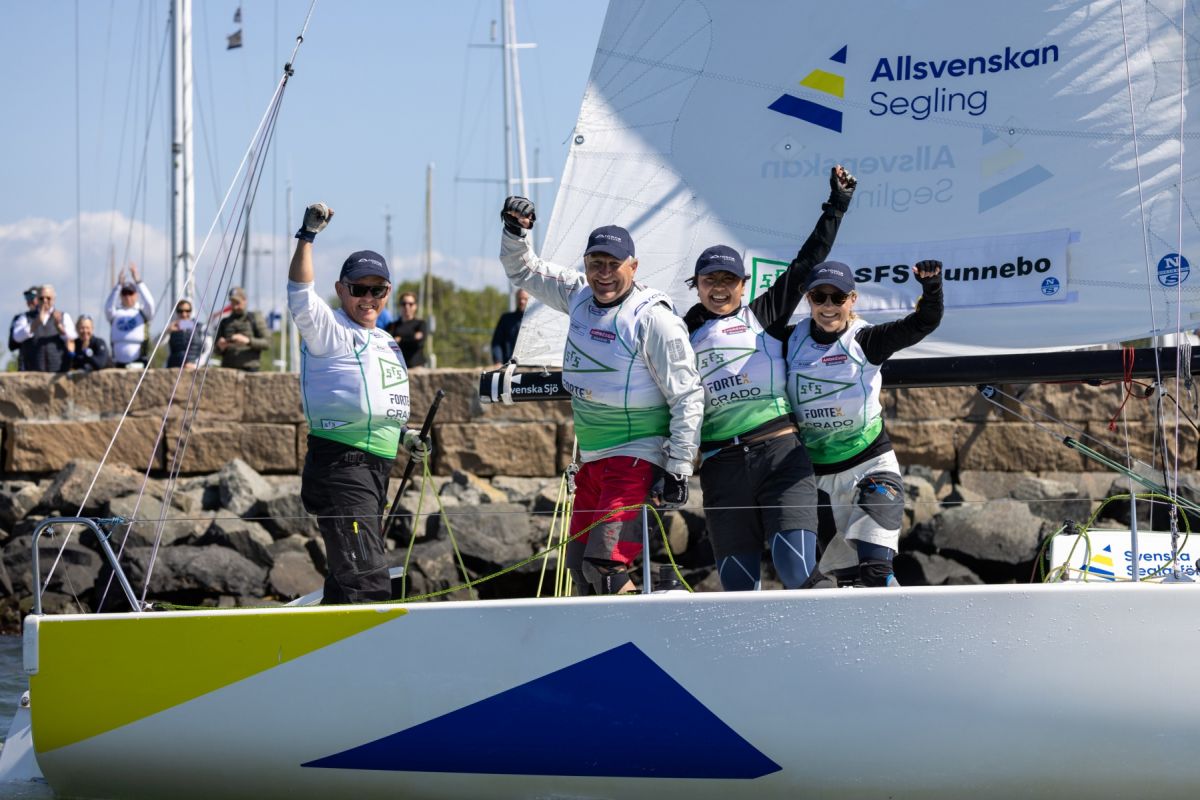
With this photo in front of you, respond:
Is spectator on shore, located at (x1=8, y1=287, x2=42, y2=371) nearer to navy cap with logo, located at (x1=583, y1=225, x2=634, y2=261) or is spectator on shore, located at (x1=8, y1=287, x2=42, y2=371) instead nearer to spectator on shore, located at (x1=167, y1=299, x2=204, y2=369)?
spectator on shore, located at (x1=167, y1=299, x2=204, y2=369)

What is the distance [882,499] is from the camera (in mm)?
4547

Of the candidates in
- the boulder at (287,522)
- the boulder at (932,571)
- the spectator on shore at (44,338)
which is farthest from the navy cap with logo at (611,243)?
the spectator on shore at (44,338)

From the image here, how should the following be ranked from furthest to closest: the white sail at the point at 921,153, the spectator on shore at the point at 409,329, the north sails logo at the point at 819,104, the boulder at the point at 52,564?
the spectator on shore at the point at 409,329 → the boulder at the point at 52,564 → the north sails logo at the point at 819,104 → the white sail at the point at 921,153

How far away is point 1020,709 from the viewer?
400 cm

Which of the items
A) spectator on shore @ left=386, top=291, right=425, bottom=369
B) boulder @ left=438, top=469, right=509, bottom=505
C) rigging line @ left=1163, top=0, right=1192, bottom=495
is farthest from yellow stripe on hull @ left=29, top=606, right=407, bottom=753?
spectator on shore @ left=386, top=291, right=425, bottom=369

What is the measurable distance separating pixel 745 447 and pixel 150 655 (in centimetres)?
178

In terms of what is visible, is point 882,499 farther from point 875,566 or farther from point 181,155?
point 181,155

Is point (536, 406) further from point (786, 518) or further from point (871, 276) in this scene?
point (786, 518)

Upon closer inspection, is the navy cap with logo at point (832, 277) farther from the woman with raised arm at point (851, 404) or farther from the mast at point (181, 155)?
the mast at point (181, 155)

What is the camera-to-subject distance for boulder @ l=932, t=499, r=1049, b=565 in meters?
9.08

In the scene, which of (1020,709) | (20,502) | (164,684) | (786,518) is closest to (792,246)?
(786,518)

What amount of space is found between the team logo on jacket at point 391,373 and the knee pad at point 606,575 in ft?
3.13

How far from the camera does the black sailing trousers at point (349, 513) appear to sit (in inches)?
186

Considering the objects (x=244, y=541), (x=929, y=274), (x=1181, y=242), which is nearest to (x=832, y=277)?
(x=929, y=274)
